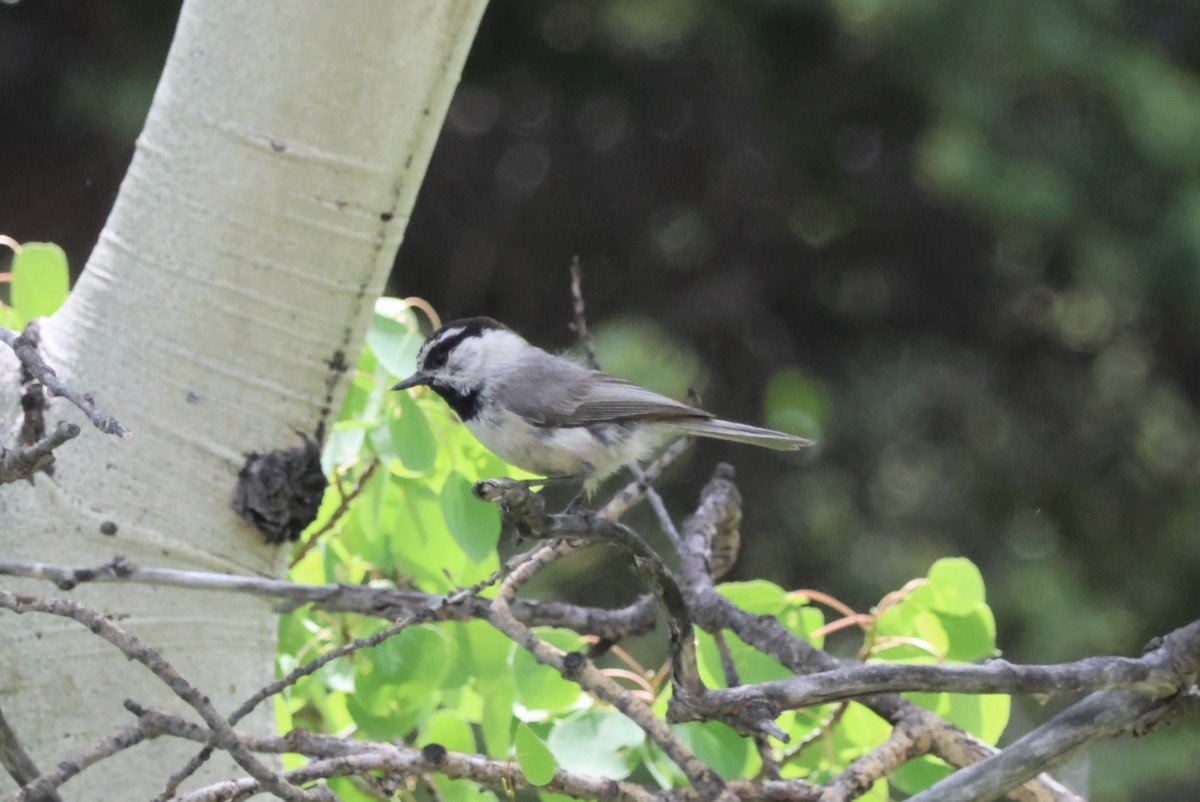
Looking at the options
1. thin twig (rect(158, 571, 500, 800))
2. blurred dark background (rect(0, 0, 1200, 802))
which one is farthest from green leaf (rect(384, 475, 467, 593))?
blurred dark background (rect(0, 0, 1200, 802))

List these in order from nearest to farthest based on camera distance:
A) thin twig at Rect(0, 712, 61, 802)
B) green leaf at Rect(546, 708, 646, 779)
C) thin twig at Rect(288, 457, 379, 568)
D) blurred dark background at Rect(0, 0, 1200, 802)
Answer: thin twig at Rect(0, 712, 61, 802) < green leaf at Rect(546, 708, 646, 779) < thin twig at Rect(288, 457, 379, 568) < blurred dark background at Rect(0, 0, 1200, 802)

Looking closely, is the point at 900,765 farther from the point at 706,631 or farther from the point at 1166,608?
the point at 1166,608

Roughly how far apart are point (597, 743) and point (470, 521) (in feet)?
0.95

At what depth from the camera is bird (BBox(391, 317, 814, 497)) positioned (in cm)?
169

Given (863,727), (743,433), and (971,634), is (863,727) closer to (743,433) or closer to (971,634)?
(971,634)

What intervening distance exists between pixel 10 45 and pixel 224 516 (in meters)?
2.89

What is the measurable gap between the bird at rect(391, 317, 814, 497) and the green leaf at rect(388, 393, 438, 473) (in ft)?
0.38

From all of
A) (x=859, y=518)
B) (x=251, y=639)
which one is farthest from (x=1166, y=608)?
(x=251, y=639)

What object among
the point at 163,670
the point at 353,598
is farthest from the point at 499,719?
the point at 163,670

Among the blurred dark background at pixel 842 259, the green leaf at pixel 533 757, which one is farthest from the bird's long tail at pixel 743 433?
the blurred dark background at pixel 842 259

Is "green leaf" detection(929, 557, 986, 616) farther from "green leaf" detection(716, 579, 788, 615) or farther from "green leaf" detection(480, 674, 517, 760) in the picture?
"green leaf" detection(480, 674, 517, 760)

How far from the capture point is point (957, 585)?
1.55 meters

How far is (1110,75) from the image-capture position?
3.23 meters

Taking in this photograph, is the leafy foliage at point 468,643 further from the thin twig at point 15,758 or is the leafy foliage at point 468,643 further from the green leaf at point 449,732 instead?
the thin twig at point 15,758
